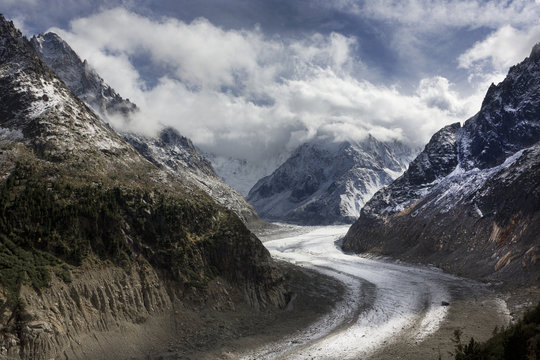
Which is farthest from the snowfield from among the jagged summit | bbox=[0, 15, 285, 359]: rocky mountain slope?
the jagged summit

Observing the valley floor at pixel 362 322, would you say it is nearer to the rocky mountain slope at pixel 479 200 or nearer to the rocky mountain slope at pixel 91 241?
the rocky mountain slope at pixel 91 241

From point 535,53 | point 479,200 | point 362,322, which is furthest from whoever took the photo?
point 535,53

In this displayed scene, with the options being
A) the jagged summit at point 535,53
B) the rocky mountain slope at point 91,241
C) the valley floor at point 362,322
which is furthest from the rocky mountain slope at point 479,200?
the rocky mountain slope at point 91,241

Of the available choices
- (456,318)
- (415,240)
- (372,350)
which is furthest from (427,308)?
(415,240)

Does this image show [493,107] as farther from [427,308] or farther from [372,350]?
[372,350]

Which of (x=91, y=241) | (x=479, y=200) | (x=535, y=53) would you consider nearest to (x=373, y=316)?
(x=91, y=241)

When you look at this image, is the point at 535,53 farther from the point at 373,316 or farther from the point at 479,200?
the point at 373,316
